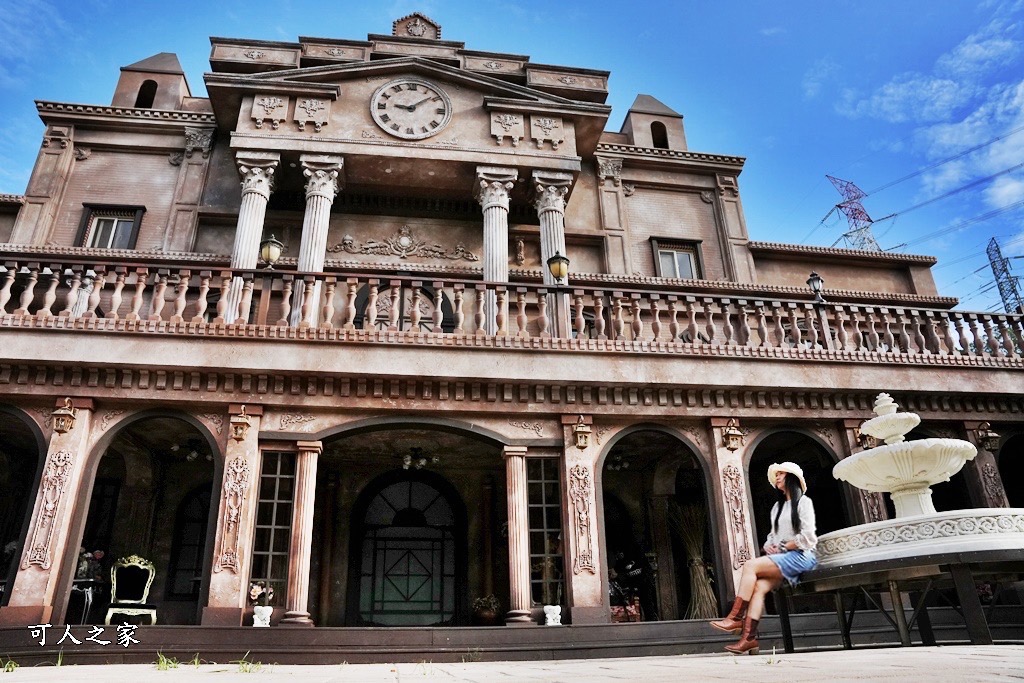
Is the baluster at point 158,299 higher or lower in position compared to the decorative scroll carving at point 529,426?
higher

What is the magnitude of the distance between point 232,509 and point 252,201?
6.58 meters

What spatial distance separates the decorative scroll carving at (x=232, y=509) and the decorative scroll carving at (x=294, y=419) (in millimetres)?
776

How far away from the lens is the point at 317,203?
13.8m

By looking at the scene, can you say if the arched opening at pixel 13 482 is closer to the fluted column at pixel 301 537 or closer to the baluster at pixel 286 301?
the baluster at pixel 286 301

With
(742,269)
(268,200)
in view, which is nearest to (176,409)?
(268,200)

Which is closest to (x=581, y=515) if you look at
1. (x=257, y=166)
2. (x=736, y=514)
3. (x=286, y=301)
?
(x=736, y=514)

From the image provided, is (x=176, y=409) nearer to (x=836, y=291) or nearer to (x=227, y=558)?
(x=227, y=558)

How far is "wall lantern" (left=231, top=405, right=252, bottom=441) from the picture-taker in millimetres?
10211

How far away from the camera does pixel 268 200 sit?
15.0 meters

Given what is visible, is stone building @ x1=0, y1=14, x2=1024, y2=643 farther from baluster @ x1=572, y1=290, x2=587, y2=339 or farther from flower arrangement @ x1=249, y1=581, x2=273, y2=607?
flower arrangement @ x1=249, y1=581, x2=273, y2=607

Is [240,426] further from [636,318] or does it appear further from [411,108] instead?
[411,108]

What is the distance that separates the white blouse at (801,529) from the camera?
6.39 metres

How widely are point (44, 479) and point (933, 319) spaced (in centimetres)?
1442

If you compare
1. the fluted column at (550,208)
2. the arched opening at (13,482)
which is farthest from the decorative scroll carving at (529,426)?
the arched opening at (13,482)
